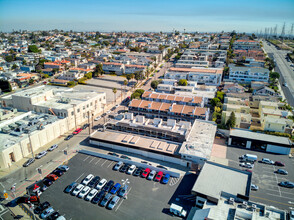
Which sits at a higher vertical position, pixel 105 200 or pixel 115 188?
pixel 115 188

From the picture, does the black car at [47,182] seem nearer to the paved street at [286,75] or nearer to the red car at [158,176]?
the red car at [158,176]

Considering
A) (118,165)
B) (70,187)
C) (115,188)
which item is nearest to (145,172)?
(118,165)

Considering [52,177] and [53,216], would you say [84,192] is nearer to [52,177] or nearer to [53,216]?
[53,216]

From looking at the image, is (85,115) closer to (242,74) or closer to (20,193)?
(20,193)

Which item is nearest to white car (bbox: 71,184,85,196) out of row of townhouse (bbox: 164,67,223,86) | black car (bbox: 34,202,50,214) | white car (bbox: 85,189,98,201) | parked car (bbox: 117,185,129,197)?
white car (bbox: 85,189,98,201)

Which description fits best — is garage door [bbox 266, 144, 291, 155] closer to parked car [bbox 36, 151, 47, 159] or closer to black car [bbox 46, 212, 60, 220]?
black car [bbox 46, 212, 60, 220]

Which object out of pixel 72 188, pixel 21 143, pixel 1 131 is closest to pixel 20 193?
pixel 72 188
